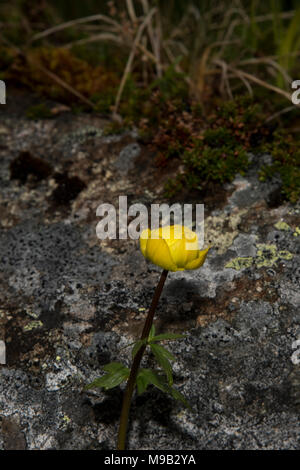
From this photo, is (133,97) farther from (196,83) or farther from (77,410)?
(77,410)

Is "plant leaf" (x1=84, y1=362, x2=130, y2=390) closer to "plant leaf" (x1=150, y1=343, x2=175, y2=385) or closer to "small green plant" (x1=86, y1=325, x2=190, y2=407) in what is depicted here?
"small green plant" (x1=86, y1=325, x2=190, y2=407)

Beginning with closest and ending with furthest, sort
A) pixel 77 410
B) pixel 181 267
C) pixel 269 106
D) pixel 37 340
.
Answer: pixel 181 267 < pixel 77 410 < pixel 37 340 < pixel 269 106

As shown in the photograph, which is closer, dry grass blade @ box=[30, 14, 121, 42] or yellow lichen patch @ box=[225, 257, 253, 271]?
yellow lichen patch @ box=[225, 257, 253, 271]

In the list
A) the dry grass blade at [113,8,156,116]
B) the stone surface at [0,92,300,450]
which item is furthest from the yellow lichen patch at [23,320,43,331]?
the dry grass blade at [113,8,156,116]

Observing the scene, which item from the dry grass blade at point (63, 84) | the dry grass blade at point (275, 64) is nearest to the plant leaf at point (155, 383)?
the dry grass blade at point (63, 84)

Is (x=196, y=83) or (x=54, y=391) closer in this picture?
(x=54, y=391)
